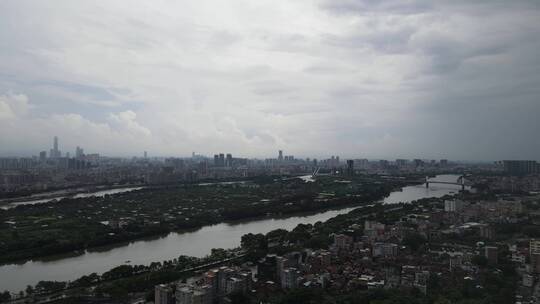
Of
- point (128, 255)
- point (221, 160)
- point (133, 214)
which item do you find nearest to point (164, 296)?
point (128, 255)

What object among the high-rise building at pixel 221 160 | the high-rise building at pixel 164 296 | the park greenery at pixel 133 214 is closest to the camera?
the high-rise building at pixel 164 296

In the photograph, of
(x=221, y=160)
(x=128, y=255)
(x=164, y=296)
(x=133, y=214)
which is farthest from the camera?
(x=221, y=160)

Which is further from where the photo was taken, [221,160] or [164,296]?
[221,160]

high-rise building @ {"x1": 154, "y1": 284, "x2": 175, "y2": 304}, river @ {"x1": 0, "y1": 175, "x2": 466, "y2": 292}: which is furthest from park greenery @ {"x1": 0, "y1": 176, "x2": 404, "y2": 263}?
high-rise building @ {"x1": 154, "y1": 284, "x2": 175, "y2": 304}

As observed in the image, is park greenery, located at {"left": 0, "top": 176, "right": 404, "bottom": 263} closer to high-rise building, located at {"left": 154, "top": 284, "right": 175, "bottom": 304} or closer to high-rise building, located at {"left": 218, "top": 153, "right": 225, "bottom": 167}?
high-rise building, located at {"left": 154, "top": 284, "right": 175, "bottom": 304}

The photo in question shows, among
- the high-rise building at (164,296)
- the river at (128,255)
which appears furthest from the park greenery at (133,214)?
the high-rise building at (164,296)

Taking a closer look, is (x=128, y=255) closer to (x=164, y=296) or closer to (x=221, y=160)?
(x=164, y=296)

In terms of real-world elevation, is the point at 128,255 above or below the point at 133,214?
below

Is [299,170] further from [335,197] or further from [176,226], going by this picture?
[176,226]

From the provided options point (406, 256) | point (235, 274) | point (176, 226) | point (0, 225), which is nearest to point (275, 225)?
point (176, 226)

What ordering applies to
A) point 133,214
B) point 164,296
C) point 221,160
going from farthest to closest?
point 221,160
point 133,214
point 164,296

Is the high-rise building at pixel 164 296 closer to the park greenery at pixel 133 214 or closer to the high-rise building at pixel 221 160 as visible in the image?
the park greenery at pixel 133 214
